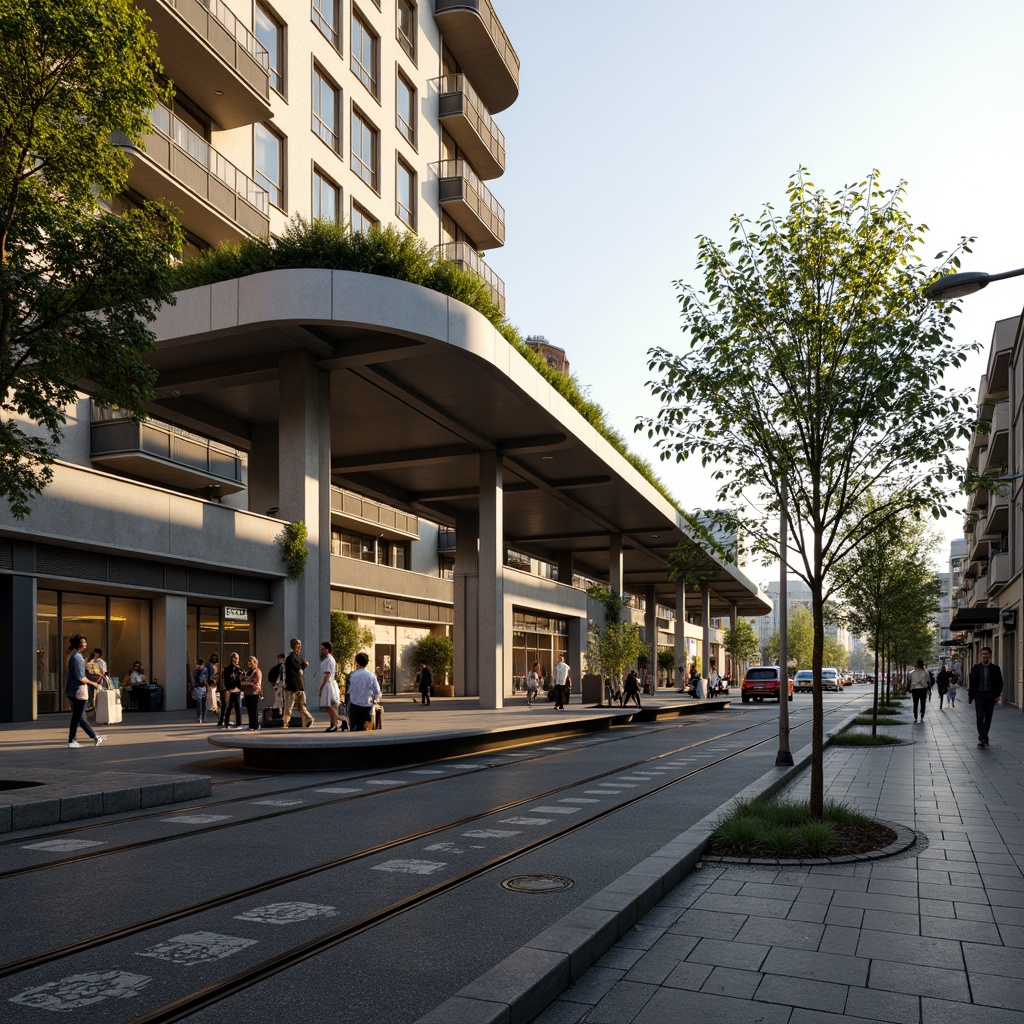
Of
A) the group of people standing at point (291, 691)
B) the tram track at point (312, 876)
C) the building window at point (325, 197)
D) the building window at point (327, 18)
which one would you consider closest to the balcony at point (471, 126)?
the building window at point (327, 18)

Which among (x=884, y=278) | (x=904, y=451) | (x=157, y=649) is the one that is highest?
(x=884, y=278)

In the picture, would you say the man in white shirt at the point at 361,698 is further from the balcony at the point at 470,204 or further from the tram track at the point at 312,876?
the balcony at the point at 470,204

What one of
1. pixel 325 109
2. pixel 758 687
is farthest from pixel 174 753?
pixel 758 687

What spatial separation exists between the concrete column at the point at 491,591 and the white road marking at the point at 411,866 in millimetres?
21778

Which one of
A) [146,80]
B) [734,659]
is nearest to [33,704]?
[146,80]

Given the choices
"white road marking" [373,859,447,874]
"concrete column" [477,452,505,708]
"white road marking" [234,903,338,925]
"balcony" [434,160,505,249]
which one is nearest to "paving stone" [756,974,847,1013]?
"white road marking" [234,903,338,925]

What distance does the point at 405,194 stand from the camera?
3816cm

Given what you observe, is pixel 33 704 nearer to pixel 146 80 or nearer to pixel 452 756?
pixel 452 756

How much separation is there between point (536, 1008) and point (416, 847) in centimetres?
412

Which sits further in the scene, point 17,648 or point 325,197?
point 325,197

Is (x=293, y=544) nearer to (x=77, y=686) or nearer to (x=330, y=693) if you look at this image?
(x=330, y=693)

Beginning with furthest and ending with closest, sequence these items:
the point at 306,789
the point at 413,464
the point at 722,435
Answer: the point at 413,464
the point at 306,789
the point at 722,435

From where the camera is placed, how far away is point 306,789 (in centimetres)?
1270

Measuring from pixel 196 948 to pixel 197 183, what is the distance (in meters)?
24.4
